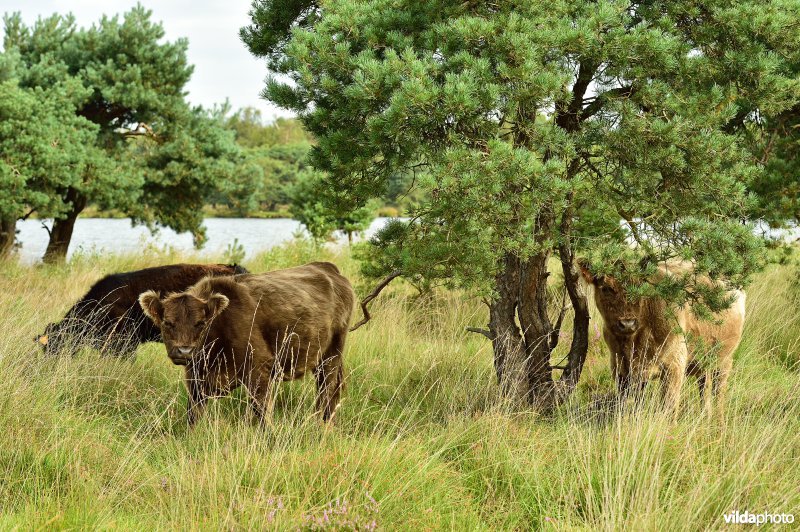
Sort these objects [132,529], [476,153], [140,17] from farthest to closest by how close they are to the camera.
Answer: [140,17]
[476,153]
[132,529]

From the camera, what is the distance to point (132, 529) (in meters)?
3.90

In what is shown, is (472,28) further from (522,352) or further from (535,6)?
(522,352)

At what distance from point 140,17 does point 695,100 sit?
44.8ft

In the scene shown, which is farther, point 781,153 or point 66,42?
point 66,42

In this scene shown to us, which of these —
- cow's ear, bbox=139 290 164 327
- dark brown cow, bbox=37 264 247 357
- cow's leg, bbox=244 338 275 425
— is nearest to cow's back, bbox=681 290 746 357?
cow's leg, bbox=244 338 275 425

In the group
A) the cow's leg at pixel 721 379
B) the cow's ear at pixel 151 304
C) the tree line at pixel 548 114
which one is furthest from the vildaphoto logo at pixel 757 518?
the cow's ear at pixel 151 304

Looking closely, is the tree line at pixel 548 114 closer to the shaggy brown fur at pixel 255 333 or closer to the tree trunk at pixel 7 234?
the shaggy brown fur at pixel 255 333

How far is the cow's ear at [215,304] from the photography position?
579 centimetres

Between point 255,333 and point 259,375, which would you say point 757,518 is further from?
point 255,333

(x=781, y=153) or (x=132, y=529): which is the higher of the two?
(x=781, y=153)

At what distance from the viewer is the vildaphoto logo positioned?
402cm

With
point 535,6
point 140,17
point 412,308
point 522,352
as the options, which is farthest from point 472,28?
point 140,17

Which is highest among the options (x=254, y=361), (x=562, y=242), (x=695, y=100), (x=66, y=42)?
(x=66, y=42)

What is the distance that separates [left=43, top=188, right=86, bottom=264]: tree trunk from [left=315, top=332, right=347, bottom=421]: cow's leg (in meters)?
10.6
